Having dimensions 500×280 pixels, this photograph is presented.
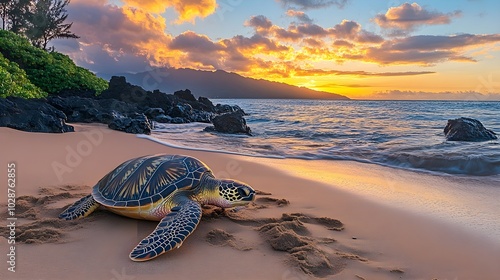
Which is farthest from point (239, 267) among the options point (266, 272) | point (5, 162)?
point (5, 162)

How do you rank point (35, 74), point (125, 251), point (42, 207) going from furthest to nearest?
point (35, 74)
point (42, 207)
point (125, 251)

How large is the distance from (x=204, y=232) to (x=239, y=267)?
0.79 meters

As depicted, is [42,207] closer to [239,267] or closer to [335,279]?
[239,267]

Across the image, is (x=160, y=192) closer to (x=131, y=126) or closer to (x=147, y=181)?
(x=147, y=181)

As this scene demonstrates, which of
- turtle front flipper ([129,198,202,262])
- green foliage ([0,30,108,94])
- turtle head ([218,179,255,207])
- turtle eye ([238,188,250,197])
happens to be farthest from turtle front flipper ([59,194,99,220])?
green foliage ([0,30,108,94])

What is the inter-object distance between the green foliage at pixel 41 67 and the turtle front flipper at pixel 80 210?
815 inches

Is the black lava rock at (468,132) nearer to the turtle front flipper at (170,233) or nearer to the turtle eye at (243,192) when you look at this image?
the turtle eye at (243,192)

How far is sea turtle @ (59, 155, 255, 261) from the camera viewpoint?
369 cm

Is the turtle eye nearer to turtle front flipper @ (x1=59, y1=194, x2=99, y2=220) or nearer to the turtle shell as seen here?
the turtle shell

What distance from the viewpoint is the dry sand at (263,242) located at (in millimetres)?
2816

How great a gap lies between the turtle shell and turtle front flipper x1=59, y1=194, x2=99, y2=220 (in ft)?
0.28

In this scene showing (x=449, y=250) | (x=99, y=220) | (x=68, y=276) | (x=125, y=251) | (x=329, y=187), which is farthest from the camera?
(x=329, y=187)

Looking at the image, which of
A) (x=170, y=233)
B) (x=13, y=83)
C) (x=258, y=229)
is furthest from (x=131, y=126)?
(x=170, y=233)

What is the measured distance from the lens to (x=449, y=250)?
3.41 meters
